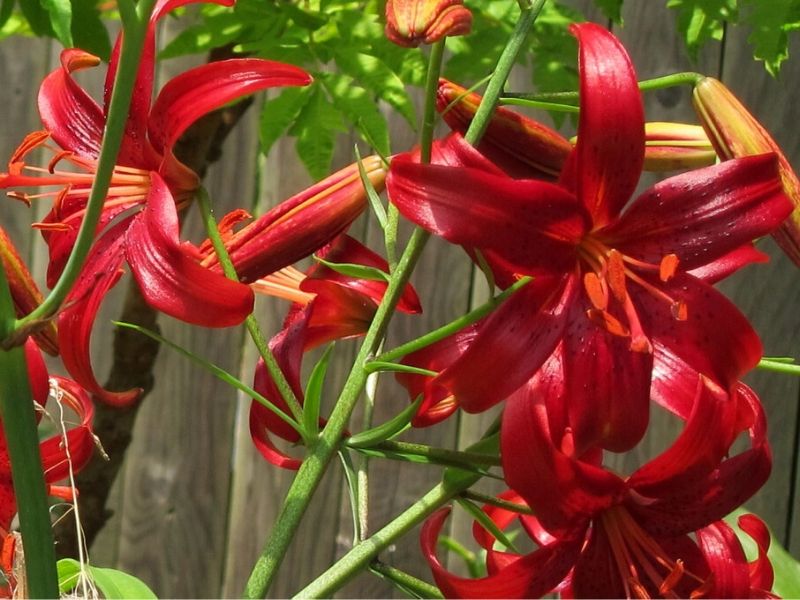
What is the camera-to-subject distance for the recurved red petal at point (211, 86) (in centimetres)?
52

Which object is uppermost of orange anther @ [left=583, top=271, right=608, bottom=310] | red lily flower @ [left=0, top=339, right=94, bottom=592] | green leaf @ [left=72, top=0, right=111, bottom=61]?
green leaf @ [left=72, top=0, right=111, bottom=61]

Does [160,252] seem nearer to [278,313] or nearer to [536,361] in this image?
[536,361]

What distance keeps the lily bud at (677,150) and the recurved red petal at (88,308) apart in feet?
0.88

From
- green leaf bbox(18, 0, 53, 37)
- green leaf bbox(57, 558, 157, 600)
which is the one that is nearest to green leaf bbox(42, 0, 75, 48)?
green leaf bbox(18, 0, 53, 37)

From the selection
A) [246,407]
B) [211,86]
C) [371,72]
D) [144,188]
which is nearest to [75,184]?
[144,188]

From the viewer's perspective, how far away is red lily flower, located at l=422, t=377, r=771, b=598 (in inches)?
19.4

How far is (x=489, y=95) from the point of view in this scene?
50cm

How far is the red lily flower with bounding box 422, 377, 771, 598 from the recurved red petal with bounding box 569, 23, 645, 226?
0.32 feet

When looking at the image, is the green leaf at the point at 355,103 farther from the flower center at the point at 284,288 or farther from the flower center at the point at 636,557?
the flower center at the point at 636,557

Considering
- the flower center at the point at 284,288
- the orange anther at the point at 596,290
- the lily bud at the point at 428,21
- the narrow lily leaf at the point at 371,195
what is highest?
the lily bud at the point at 428,21

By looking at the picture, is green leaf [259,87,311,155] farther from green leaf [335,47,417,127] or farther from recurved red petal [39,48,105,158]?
recurved red petal [39,48,105,158]

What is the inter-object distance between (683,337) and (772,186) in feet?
0.26

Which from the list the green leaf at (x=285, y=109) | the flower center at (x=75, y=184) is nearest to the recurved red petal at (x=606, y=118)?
the flower center at (x=75, y=184)

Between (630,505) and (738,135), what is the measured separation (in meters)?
0.20
